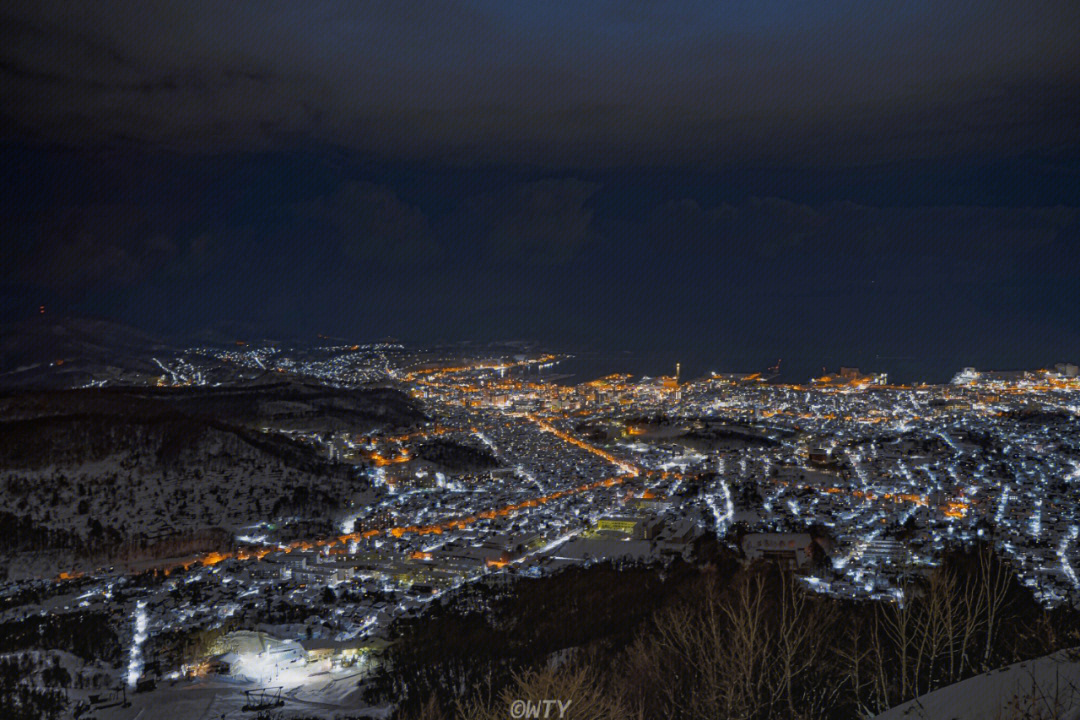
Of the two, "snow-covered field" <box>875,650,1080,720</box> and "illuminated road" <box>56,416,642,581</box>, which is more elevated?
"snow-covered field" <box>875,650,1080,720</box>

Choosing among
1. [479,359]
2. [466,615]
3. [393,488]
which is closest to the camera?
[466,615]

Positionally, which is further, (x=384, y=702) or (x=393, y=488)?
(x=393, y=488)

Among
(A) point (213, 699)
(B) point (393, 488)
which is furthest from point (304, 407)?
(A) point (213, 699)

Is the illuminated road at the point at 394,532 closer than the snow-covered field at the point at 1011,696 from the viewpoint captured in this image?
No

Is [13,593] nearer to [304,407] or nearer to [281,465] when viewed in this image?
[281,465]

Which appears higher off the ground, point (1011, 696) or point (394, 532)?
point (1011, 696)

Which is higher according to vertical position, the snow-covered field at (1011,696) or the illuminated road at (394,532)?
the snow-covered field at (1011,696)

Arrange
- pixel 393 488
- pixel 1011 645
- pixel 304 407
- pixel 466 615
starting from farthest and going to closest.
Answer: pixel 304 407 < pixel 393 488 < pixel 466 615 < pixel 1011 645

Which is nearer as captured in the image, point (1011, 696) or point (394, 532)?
point (1011, 696)

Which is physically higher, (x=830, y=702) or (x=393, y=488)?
(x=830, y=702)

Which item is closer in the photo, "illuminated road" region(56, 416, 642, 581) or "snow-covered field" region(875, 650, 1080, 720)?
"snow-covered field" region(875, 650, 1080, 720)

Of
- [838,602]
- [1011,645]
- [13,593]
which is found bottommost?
[13,593]
